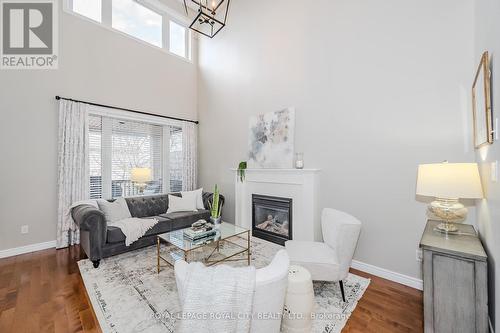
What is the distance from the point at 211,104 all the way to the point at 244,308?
4.65 meters

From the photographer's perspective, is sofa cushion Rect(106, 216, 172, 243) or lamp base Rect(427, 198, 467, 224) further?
sofa cushion Rect(106, 216, 172, 243)

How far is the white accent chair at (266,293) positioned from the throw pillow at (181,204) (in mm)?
3077

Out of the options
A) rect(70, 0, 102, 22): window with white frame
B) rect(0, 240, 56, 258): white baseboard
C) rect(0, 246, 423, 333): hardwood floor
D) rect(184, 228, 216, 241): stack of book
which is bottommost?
rect(0, 246, 423, 333): hardwood floor

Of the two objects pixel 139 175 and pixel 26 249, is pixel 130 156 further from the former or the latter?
pixel 26 249

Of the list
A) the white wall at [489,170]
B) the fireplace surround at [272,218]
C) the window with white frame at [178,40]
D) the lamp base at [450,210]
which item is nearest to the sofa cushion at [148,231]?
the fireplace surround at [272,218]

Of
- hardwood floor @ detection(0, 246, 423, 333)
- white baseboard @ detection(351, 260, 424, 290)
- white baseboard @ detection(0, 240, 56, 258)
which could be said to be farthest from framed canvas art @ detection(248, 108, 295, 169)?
white baseboard @ detection(0, 240, 56, 258)

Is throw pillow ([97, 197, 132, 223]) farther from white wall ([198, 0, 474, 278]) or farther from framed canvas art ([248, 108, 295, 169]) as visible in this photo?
white wall ([198, 0, 474, 278])

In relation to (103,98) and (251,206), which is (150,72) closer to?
(103,98)

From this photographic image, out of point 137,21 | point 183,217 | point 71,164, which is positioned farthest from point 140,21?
point 183,217

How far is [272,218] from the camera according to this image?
12.6 ft

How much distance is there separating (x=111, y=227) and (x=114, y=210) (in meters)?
0.41

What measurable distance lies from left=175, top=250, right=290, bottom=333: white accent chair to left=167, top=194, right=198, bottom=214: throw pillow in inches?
121

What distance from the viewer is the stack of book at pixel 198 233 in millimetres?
2645

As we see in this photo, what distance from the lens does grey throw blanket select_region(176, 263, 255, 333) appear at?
1.05m
